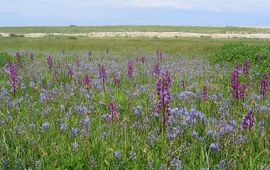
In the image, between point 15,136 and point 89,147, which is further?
point 15,136

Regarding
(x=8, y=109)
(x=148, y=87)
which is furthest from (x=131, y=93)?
(x=8, y=109)

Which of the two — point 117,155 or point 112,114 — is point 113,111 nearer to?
point 112,114

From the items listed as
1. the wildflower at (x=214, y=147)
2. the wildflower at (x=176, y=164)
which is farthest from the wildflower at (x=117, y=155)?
the wildflower at (x=214, y=147)

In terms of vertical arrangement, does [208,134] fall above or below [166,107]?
below

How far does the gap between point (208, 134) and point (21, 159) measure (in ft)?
7.49

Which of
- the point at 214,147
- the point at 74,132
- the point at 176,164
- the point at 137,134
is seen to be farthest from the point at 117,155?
the point at 214,147

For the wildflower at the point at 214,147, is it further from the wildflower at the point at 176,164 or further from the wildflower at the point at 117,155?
the wildflower at the point at 117,155

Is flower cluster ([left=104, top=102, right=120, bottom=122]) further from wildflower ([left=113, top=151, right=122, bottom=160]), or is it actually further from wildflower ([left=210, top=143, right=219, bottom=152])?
wildflower ([left=210, top=143, right=219, bottom=152])

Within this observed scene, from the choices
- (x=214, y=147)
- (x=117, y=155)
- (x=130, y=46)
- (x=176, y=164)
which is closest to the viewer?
(x=176, y=164)

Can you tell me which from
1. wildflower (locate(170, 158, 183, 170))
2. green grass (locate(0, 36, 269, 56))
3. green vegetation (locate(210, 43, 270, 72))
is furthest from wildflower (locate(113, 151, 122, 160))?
green grass (locate(0, 36, 269, 56))

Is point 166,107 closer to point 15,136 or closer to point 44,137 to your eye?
point 44,137

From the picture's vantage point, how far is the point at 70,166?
157 inches

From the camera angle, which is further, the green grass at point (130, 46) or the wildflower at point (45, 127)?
the green grass at point (130, 46)

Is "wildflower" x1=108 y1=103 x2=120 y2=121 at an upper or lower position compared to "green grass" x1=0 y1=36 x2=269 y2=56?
upper
